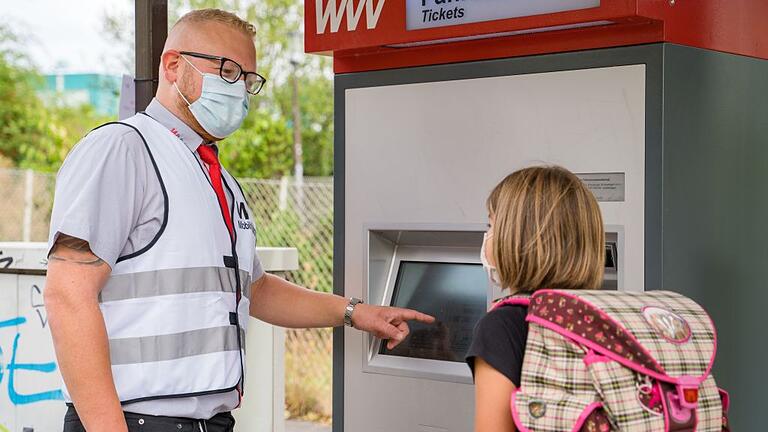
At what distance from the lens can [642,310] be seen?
1873 mm

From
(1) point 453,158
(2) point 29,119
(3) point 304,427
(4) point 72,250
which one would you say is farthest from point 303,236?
(4) point 72,250

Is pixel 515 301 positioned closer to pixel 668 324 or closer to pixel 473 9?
pixel 668 324

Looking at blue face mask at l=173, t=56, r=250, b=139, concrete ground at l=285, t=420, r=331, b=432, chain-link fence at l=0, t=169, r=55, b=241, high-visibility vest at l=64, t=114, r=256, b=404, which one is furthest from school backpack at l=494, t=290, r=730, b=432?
chain-link fence at l=0, t=169, r=55, b=241

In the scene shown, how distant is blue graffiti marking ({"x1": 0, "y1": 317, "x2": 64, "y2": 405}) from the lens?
13.6 ft

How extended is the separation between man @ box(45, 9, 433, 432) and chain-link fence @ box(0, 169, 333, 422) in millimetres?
5302

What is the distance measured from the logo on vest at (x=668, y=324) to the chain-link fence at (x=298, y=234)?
5904mm

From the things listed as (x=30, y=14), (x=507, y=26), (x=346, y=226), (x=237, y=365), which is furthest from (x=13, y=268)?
(x=30, y=14)

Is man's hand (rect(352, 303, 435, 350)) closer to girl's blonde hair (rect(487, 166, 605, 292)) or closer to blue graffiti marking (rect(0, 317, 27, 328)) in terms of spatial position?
girl's blonde hair (rect(487, 166, 605, 292))

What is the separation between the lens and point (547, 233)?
1.96 meters

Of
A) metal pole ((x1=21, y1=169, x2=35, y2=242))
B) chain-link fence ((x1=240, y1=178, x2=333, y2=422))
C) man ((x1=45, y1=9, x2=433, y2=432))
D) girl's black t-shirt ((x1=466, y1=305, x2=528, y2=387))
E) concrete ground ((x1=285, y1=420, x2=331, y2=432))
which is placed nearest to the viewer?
girl's black t-shirt ((x1=466, y1=305, x2=528, y2=387))

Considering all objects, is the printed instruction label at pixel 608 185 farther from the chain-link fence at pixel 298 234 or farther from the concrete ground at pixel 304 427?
the chain-link fence at pixel 298 234

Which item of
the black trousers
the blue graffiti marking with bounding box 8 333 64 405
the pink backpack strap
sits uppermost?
the pink backpack strap

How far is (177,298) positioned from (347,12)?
1048mm

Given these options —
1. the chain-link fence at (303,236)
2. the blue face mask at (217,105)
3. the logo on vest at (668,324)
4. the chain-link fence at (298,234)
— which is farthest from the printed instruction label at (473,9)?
the chain-link fence at (303,236)
